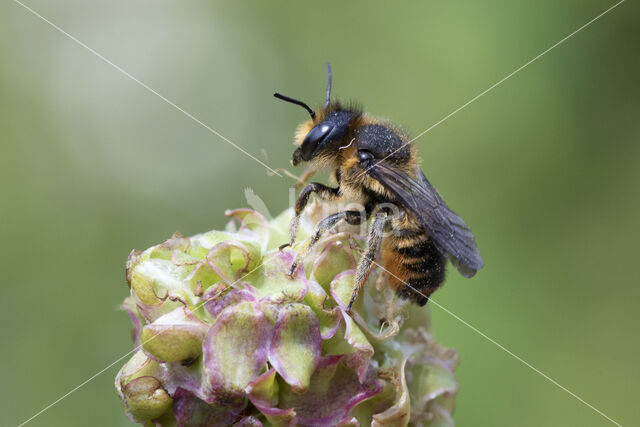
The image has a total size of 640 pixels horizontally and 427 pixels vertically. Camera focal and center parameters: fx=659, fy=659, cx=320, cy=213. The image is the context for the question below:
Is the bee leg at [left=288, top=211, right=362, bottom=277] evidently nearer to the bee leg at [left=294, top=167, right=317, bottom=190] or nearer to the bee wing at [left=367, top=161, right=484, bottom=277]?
the bee wing at [left=367, top=161, right=484, bottom=277]

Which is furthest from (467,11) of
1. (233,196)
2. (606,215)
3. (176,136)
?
(176,136)

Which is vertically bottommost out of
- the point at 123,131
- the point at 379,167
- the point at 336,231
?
the point at 123,131

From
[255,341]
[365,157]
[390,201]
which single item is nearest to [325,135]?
[365,157]

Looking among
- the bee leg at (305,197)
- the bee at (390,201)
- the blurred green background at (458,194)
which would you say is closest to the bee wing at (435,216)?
the bee at (390,201)

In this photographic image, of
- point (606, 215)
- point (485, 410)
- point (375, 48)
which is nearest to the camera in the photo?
point (485, 410)

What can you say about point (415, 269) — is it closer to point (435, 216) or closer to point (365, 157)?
point (435, 216)

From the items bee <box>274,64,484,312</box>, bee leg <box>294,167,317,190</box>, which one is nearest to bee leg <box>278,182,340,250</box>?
bee <box>274,64,484,312</box>

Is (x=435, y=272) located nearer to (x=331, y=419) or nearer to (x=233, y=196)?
(x=331, y=419)
